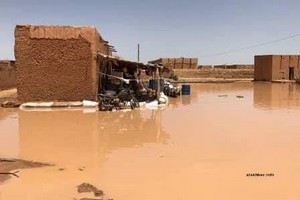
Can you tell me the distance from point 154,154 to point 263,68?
41.9 m

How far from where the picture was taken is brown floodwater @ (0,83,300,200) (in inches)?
257

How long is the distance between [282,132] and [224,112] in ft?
17.8

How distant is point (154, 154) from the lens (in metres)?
9.08

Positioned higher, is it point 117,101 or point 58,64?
point 58,64

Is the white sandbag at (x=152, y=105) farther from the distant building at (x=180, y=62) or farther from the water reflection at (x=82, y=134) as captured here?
the distant building at (x=180, y=62)

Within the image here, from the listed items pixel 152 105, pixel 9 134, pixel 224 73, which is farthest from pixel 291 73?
pixel 9 134

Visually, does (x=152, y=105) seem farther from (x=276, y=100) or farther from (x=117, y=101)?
(x=276, y=100)

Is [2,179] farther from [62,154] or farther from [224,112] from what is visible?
[224,112]

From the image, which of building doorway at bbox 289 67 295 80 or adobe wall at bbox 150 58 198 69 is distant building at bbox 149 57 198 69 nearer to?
adobe wall at bbox 150 58 198 69

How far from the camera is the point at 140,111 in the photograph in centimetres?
1719

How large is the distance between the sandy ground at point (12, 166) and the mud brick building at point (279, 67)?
4139 centimetres

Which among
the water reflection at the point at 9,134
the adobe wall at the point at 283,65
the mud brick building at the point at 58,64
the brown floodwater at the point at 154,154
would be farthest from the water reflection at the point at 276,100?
the adobe wall at the point at 283,65

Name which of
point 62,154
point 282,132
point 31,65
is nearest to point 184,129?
point 282,132

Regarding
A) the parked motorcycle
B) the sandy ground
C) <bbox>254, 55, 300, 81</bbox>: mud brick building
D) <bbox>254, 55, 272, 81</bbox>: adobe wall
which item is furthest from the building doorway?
the sandy ground
